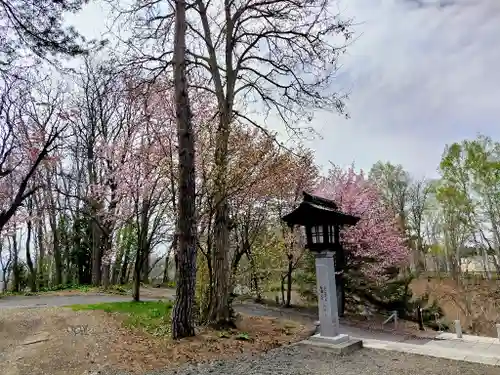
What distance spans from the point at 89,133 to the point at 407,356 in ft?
50.0

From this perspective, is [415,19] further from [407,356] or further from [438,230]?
[438,230]

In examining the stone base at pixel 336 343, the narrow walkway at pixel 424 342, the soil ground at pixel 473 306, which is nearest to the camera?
the narrow walkway at pixel 424 342

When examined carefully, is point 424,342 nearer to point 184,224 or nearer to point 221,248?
point 221,248

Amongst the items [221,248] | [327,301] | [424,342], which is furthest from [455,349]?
[221,248]

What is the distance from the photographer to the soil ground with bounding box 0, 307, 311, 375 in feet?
17.1

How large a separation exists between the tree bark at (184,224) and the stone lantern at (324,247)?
1791mm

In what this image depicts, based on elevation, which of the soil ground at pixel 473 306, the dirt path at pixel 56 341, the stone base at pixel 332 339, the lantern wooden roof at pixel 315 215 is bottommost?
the soil ground at pixel 473 306

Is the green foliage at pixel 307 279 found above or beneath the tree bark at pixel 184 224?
beneath

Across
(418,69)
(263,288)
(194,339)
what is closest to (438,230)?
(263,288)

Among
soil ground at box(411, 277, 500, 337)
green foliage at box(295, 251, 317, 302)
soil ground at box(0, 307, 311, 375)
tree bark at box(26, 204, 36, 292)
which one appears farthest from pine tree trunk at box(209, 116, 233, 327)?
tree bark at box(26, 204, 36, 292)

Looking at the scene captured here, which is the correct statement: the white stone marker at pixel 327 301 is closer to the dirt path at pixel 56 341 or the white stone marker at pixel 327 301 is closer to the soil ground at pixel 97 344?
the soil ground at pixel 97 344

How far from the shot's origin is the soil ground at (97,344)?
A: 17.1ft

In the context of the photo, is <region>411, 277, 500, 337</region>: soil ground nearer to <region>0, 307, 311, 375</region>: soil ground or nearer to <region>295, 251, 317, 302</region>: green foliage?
<region>295, 251, 317, 302</region>: green foliage

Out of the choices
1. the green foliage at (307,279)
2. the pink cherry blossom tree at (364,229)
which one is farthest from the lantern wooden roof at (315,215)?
the green foliage at (307,279)
